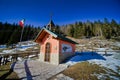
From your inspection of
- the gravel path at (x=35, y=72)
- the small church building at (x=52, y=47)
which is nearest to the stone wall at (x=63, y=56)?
the small church building at (x=52, y=47)

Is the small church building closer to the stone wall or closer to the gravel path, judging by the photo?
the stone wall

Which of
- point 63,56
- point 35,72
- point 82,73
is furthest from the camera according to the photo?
point 63,56

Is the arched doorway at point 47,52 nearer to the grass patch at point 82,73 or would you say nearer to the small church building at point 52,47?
the small church building at point 52,47

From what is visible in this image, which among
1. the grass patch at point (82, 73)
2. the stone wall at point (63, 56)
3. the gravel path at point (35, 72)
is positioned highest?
the stone wall at point (63, 56)

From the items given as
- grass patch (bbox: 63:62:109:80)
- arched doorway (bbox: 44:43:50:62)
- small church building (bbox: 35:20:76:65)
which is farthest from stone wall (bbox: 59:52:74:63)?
grass patch (bbox: 63:62:109:80)

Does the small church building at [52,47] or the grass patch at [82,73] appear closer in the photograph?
the grass patch at [82,73]

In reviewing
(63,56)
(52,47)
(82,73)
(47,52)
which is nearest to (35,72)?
(82,73)

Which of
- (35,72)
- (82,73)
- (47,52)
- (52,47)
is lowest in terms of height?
(82,73)

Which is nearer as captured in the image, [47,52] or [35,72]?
[35,72]

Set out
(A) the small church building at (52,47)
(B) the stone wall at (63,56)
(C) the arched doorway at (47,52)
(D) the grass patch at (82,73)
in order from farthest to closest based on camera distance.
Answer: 1. (C) the arched doorway at (47,52)
2. (B) the stone wall at (63,56)
3. (A) the small church building at (52,47)
4. (D) the grass patch at (82,73)

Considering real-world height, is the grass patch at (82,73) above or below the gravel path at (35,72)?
below

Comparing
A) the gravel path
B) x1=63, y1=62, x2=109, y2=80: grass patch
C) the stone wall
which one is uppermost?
the stone wall

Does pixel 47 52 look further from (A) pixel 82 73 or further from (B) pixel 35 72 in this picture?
(A) pixel 82 73

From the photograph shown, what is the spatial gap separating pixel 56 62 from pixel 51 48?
8.47ft
